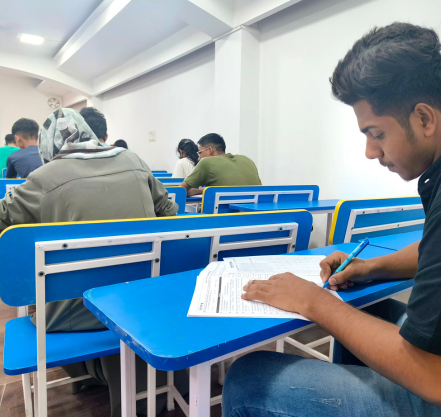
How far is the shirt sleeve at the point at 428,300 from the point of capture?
0.50m

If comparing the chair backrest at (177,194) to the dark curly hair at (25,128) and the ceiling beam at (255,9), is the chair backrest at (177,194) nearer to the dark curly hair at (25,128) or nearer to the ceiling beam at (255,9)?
the dark curly hair at (25,128)

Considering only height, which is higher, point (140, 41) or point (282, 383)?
point (140, 41)

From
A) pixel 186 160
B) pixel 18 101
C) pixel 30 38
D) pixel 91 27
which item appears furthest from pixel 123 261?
pixel 18 101

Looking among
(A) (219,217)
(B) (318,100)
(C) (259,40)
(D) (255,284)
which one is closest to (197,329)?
(D) (255,284)

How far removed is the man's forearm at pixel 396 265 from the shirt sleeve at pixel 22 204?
109 centimetres

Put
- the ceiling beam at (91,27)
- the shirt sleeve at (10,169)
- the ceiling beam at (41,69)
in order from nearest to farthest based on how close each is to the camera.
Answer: the shirt sleeve at (10,169) < the ceiling beam at (91,27) < the ceiling beam at (41,69)

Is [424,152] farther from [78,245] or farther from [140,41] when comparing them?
[140,41]

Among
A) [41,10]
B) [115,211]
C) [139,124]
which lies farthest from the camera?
[139,124]

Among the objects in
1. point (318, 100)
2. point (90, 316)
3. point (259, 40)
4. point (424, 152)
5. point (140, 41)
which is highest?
point (140, 41)

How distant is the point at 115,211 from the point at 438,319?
3.58 ft

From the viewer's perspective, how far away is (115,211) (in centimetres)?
133

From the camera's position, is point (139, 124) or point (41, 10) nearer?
point (41, 10)

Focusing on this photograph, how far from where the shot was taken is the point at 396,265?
93 centimetres

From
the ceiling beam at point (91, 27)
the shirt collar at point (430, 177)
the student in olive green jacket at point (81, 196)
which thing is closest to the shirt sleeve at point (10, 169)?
the student in olive green jacket at point (81, 196)
